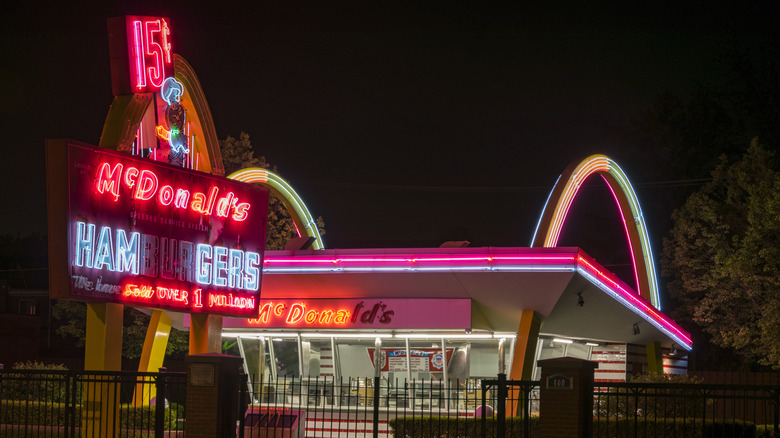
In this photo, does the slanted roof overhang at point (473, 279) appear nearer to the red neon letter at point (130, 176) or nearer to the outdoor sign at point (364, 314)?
the outdoor sign at point (364, 314)

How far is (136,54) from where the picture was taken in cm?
2138

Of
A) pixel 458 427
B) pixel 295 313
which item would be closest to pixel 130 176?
pixel 295 313

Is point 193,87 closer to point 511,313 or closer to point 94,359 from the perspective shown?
point 94,359

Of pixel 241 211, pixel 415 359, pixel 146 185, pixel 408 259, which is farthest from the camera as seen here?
pixel 415 359

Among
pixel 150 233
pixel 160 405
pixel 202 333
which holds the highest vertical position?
pixel 150 233

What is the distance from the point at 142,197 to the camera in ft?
65.6

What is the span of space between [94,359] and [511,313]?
433 inches

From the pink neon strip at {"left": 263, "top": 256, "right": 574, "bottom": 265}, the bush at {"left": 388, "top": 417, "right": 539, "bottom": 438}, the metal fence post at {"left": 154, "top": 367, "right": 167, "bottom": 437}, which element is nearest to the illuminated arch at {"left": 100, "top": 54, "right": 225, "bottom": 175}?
the pink neon strip at {"left": 263, "top": 256, "right": 574, "bottom": 265}

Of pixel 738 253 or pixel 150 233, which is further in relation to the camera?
pixel 738 253

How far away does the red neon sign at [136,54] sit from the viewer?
21094mm

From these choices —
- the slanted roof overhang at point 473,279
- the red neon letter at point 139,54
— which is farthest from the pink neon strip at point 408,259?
the red neon letter at point 139,54

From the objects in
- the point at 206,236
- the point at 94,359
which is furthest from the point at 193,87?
the point at 94,359

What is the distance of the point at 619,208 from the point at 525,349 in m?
12.8

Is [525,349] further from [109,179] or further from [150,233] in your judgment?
[109,179]
